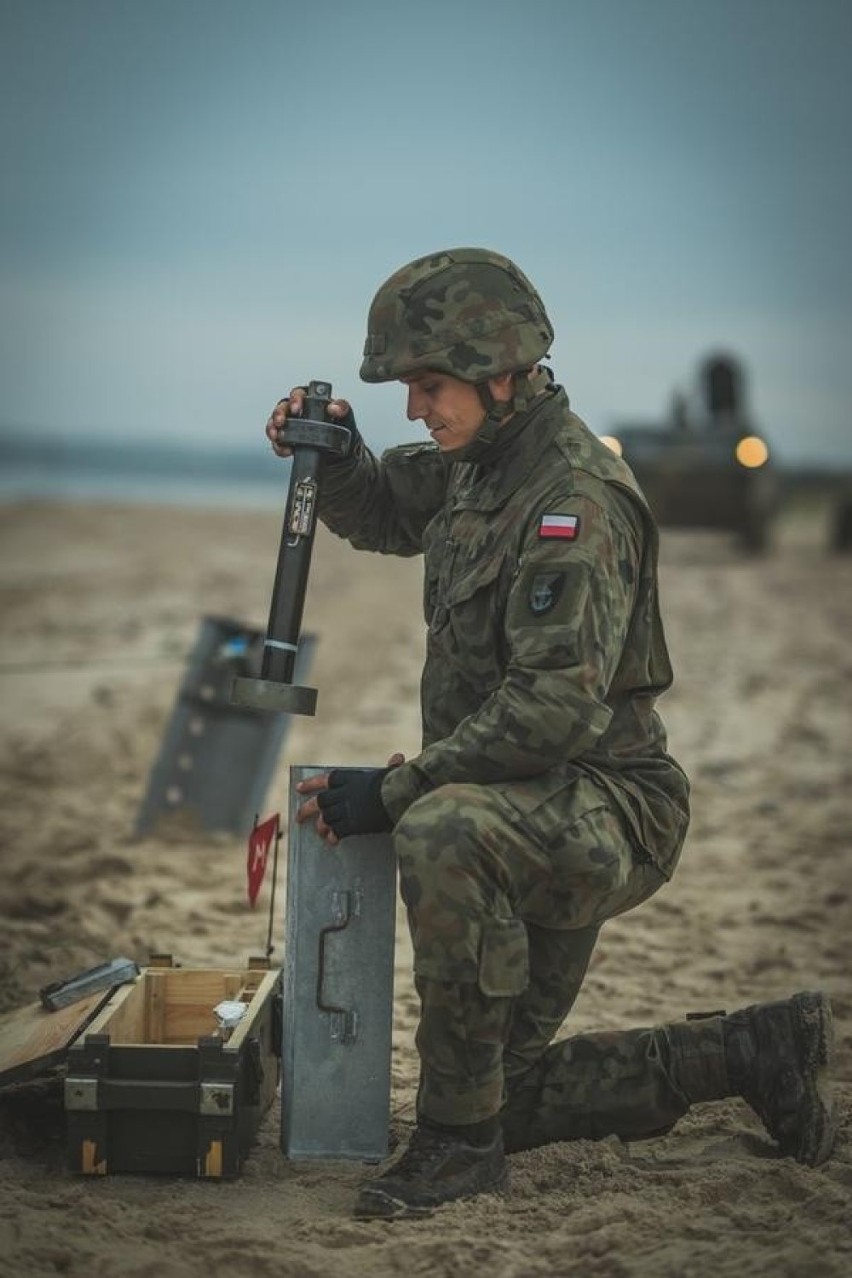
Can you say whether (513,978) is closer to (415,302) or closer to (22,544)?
(415,302)

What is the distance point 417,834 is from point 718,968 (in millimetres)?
2577

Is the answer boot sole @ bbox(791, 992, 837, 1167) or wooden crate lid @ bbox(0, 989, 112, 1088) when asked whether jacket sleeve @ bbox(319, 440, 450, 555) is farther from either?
boot sole @ bbox(791, 992, 837, 1167)

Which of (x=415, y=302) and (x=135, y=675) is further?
(x=135, y=675)

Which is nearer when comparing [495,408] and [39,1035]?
[495,408]

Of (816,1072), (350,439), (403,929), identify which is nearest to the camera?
(816,1072)

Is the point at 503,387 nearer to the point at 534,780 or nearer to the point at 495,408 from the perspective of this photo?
the point at 495,408

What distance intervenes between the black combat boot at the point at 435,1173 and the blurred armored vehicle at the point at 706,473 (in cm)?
1891

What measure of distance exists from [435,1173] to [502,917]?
21.9 inches

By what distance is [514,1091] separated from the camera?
3.99 metres

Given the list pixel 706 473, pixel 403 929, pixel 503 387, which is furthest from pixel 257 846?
pixel 706 473

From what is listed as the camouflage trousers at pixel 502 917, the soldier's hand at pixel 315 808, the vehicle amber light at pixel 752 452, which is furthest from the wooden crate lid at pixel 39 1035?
the vehicle amber light at pixel 752 452


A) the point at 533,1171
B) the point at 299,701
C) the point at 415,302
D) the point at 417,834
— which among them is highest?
the point at 415,302

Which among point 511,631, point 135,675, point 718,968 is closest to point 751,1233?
point 511,631

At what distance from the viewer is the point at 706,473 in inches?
901
